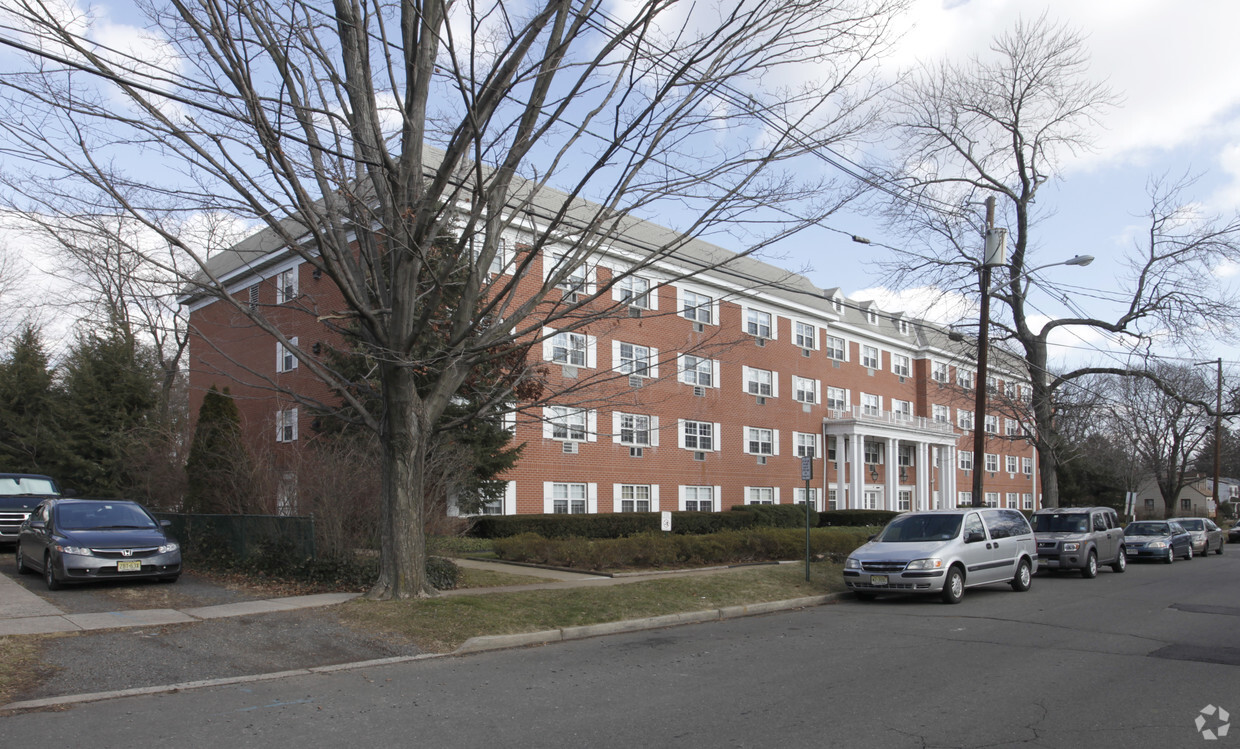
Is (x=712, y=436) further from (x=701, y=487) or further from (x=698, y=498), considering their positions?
(x=698, y=498)

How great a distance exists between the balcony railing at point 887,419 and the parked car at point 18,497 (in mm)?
35821

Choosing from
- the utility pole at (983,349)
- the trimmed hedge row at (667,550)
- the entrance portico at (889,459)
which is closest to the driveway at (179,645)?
the trimmed hedge row at (667,550)

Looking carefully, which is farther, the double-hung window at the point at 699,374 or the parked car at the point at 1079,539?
the double-hung window at the point at 699,374

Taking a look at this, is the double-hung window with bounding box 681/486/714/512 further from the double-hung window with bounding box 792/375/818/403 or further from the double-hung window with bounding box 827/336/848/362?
the double-hung window with bounding box 827/336/848/362

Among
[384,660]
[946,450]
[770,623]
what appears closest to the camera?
[384,660]

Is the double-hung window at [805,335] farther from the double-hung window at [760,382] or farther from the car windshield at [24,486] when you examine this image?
the car windshield at [24,486]

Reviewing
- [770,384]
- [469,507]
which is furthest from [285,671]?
[770,384]

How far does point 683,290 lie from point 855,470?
661 inches

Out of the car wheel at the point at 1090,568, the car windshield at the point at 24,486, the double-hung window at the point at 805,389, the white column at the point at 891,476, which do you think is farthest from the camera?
the white column at the point at 891,476

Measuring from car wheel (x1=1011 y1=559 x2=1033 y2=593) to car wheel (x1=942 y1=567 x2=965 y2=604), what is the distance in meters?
2.41

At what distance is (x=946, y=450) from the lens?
55.2 metres

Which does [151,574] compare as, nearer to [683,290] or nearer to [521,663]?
[521,663]

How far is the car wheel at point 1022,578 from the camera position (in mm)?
16206

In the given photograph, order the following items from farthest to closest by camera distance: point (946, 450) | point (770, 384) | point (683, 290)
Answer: point (946, 450) < point (770, 384) < point (683, 290)
